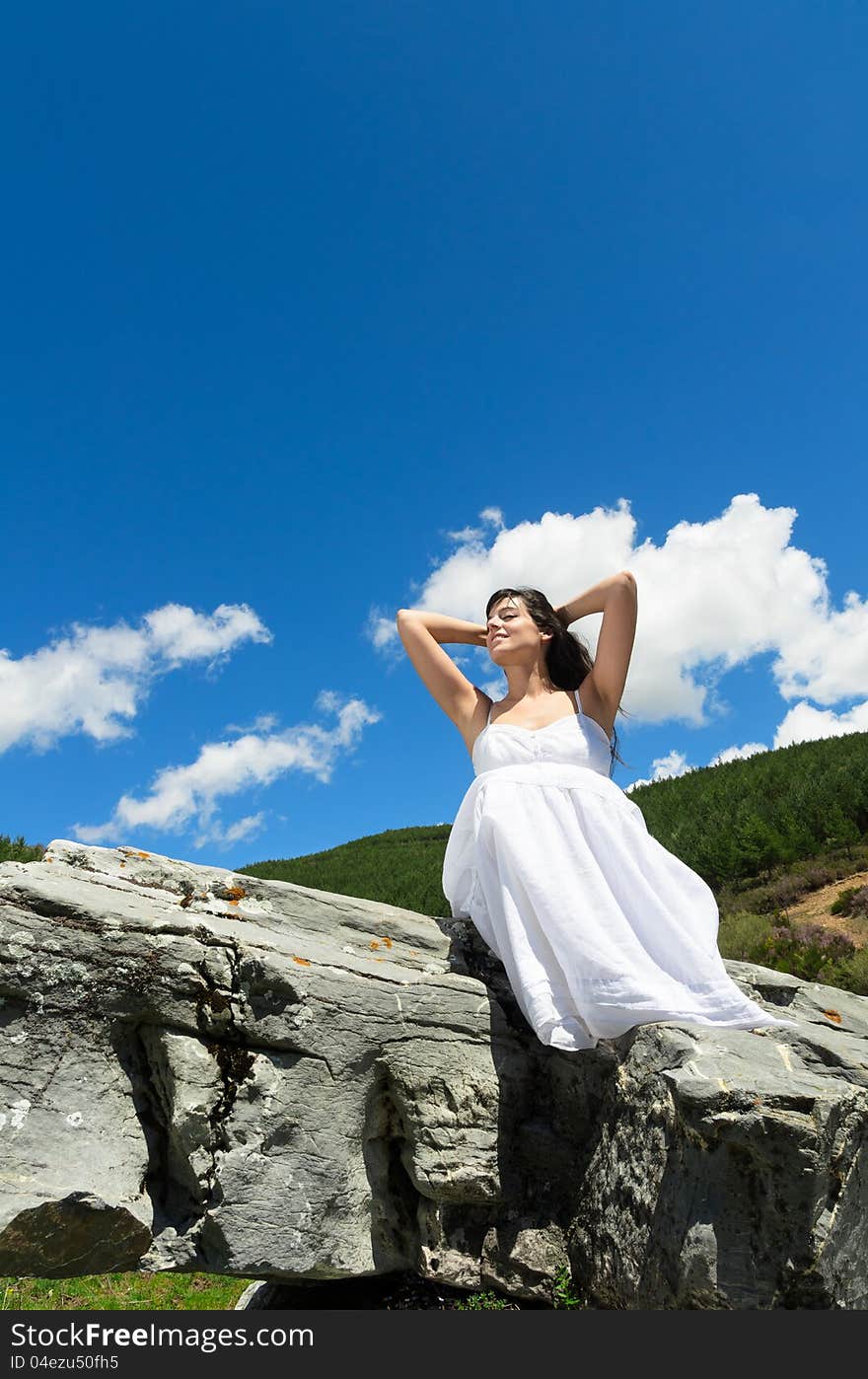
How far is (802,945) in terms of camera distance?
11.3 meters

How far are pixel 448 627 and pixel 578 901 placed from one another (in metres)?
2.32

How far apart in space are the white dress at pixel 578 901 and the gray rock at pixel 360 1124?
0.27m

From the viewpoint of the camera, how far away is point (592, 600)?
5.87 meters

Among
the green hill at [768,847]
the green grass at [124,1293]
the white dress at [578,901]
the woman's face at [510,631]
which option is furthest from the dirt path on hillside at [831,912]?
the green grass at [124,1293]

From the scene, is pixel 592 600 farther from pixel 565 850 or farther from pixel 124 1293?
pixel 124 1293

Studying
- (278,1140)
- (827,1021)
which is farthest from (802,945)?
(278,1140)

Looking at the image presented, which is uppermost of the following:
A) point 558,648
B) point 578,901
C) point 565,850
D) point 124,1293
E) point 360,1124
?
point 558,648

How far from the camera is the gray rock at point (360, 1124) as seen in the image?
3.58 m

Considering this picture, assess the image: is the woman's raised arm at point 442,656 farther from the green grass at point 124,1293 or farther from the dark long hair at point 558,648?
the green grass at point 124,1293

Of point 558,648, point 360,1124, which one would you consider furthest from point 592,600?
point 360,1124

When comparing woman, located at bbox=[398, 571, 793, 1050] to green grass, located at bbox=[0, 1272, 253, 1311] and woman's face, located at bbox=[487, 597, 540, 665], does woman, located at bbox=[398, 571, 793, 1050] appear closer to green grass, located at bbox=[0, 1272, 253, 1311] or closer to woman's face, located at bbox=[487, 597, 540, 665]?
woman's face, located at bbox=[487, 597, 540, 665]

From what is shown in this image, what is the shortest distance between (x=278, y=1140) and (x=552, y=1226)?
1.46 metres

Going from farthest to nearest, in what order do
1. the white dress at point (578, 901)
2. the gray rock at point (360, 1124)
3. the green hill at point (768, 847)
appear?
the green hill at point (768, 847) → the white dress at point (578, 901) → the gray rock at point (360, 1124)

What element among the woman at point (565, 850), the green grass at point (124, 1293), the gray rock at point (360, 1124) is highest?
the woman at point (565, 850)
